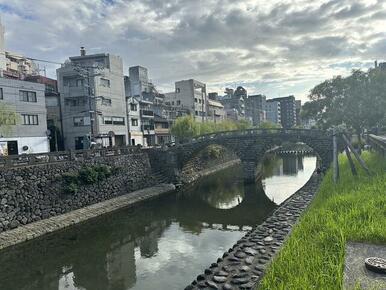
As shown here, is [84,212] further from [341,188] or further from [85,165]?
[341,188]

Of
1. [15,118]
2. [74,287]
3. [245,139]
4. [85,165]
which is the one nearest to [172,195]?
[85,165]

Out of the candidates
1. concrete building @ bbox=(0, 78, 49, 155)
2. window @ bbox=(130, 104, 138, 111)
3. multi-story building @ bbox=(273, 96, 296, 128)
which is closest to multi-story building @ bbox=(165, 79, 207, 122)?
window @ bbox=(130, 104, 138, 111)

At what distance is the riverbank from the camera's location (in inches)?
693

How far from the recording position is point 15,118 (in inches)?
1163

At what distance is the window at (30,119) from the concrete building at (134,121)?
50.7 feet

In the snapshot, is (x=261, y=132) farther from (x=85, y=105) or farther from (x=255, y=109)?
(x=255, y=109)

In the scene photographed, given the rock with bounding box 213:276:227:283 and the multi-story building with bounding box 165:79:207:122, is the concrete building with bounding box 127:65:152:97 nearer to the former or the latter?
the multi-story building with bounding box 165:79:207:122

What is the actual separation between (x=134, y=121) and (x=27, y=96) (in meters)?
18.5

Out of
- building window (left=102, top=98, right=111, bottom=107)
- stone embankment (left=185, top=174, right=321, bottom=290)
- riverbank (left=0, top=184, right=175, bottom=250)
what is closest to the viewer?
stone embankment (left=185, top=174, right=321, bottom=290)

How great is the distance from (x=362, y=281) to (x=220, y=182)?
31969mm

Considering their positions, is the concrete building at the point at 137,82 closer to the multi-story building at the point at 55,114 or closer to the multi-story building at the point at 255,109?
the multi-story building at the point at 55,114

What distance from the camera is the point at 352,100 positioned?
2961cm

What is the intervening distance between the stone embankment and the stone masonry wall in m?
13.3

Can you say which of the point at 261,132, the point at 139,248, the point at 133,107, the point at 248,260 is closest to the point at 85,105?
the point at 133,107
